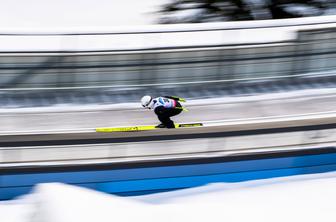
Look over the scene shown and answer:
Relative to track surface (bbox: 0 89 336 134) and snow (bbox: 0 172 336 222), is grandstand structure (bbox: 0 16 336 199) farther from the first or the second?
snow (bbox: 0 172 336 222)

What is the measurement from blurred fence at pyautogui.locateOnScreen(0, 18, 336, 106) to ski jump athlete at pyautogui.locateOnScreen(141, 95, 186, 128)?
931 mm

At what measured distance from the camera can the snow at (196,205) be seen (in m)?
3.89

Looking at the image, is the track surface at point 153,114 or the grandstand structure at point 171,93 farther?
the track surface at point 153,114

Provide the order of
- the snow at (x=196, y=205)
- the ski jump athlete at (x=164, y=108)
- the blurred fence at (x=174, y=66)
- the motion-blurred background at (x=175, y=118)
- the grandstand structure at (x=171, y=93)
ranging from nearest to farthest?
1. the snow at (x=196, y=205)
2. the motion-blurred background at (x=175, y=118)
3. the grandstand structure at (x=171, y=93)
4. the ski jump athlete at (x=164, y=108)
5. the blurred fence at (x=174, y=66)

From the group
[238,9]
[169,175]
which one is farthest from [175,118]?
[238,9]

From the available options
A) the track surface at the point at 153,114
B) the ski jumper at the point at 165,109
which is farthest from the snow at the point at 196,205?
the track surface at the point at 153,114

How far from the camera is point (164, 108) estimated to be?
6484 millimetres

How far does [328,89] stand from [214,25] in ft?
4.31

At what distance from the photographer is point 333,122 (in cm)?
618

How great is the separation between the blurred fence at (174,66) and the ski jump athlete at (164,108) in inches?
36.6

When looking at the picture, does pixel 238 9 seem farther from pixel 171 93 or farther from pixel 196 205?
pixel 196 205

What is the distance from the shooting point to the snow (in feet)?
12.8

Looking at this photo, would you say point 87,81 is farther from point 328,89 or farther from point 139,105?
point 328,89

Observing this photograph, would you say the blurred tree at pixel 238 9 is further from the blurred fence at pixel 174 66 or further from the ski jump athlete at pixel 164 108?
the ski jump athlete at pixel 164 108
